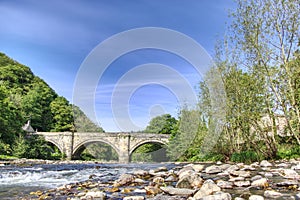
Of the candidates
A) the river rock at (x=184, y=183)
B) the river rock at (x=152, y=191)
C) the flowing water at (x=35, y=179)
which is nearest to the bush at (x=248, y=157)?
the flowing water at (x=35, y=179)

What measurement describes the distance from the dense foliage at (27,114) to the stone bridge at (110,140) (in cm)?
209

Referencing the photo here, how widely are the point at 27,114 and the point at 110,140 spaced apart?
27760mm

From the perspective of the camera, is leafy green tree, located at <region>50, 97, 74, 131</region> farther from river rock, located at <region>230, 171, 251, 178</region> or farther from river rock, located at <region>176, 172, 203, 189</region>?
river rock, located at <region>176, 172, 203, 189</region>

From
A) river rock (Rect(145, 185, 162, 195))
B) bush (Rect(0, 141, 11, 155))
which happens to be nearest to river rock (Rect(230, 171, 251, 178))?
river rock (Rect(145, 185, 162, 195))

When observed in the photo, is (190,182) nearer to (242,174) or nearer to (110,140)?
(242,174)

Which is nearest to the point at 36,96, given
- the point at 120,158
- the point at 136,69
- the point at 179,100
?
the point at 120,158

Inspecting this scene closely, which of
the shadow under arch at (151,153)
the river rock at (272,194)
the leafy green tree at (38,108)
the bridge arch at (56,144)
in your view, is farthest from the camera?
the leafy green tree at (38,108)

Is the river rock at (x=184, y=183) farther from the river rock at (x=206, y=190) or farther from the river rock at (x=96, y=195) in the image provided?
the river rock at (x=96, y=195)

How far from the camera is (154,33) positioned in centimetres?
2175

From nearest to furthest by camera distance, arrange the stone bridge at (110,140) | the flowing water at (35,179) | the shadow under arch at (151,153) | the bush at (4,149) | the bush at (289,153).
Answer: the flowing water at (35,179) < the bush at (289,153) < the bush at (4,149) < the stone bridge at (110,140) < the shadow under arch at (151,153)

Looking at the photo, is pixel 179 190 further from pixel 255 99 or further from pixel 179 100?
pixel 179 100

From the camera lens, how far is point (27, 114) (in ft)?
191

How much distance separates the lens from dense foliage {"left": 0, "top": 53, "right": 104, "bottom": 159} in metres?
34.4

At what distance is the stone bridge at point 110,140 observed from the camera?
3875 cm
